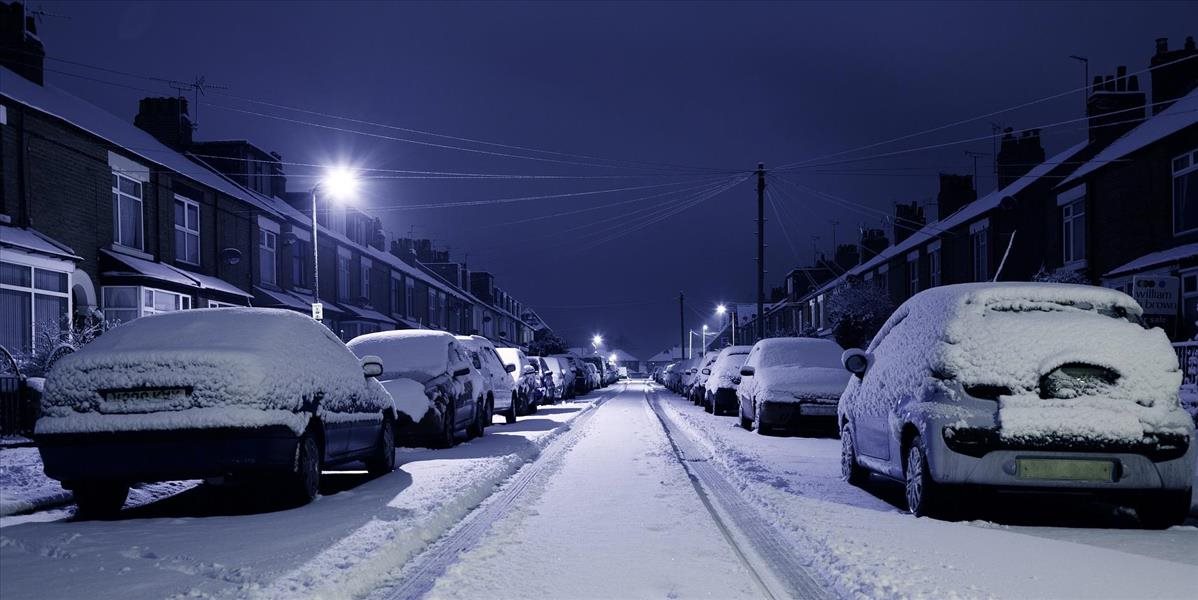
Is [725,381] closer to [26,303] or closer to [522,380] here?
[522,380]

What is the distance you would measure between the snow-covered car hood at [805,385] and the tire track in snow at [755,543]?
5067 mm

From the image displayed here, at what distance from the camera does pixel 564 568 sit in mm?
5461

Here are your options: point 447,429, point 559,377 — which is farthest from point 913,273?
point 447,429

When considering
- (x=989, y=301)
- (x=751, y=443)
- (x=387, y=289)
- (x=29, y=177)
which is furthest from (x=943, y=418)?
(x=387, y=289)

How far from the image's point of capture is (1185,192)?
2261 cm

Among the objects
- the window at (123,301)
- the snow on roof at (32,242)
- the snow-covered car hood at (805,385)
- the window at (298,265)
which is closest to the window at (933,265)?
the window at (298,265)

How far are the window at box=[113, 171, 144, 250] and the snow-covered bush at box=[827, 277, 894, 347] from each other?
23.8 m

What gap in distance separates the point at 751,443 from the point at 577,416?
30.5 ft

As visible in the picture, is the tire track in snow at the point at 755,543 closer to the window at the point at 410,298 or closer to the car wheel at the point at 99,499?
the car wheel at the point at 99,499

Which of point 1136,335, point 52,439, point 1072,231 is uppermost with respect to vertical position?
point 1072,231

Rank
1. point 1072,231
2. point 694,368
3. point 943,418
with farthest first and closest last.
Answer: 1. point 694,368
2. point 1072,231
3. point 943,418

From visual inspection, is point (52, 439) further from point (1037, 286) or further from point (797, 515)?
point (1037, 286)

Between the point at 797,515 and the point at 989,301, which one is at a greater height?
the point at 989,301

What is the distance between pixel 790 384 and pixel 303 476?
9.53 m
